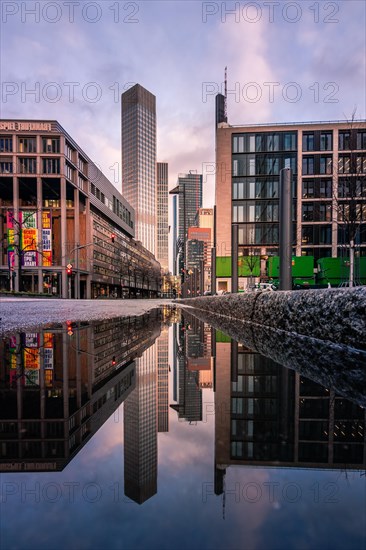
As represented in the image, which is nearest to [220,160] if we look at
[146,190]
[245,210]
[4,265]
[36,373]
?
[245,210]

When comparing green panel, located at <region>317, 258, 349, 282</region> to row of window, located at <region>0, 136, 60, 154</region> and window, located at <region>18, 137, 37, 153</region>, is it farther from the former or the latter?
window, located at <region>18, 137, 37, 153</region>

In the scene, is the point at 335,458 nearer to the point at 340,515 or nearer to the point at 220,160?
the point at 340,515

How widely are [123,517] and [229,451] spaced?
0.56 meters

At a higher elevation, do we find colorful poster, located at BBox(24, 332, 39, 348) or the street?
colorful poster, located at BBox(24, 332, 39, 348)

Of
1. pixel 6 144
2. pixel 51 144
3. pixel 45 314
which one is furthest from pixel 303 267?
pixel 6 144

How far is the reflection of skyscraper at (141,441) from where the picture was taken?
997mm

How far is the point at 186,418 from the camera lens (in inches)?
67.4

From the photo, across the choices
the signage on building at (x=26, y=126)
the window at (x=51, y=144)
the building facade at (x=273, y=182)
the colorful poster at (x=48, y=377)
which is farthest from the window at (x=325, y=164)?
the colorful poster at (x=48, y=377)

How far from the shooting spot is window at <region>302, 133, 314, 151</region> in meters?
44.3

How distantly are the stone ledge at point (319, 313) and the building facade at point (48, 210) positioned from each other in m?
42.9

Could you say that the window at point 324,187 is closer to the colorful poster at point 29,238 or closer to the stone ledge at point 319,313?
the stone ledge at point 319,313

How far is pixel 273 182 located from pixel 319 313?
43.9 metres

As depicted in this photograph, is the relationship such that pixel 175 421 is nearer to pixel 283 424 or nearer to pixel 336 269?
pixel 283 424

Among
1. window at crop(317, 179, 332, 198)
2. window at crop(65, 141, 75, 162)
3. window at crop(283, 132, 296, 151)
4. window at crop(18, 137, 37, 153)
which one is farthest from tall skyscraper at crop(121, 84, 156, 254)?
window at crop(317, 179, 332, 198)
